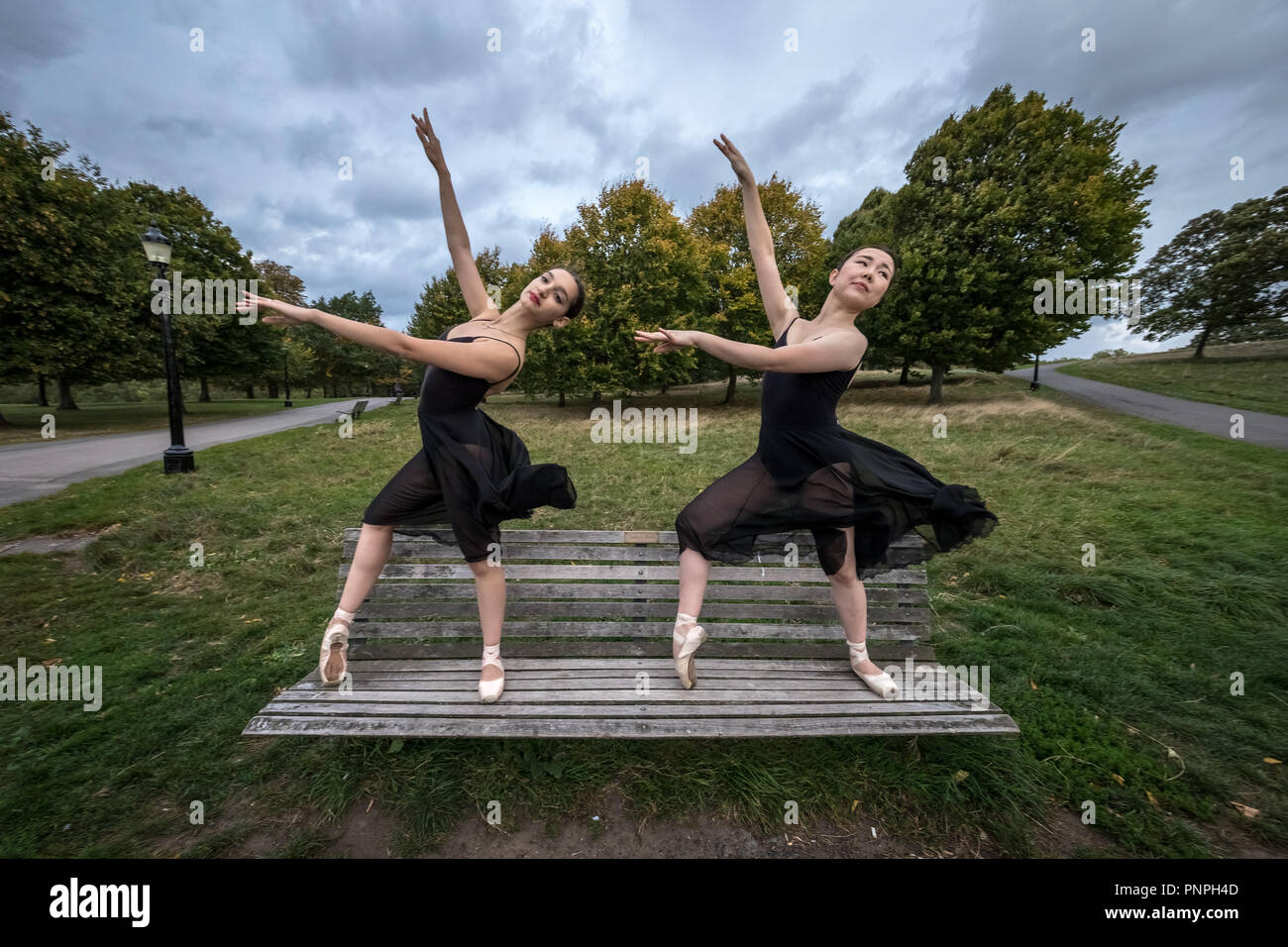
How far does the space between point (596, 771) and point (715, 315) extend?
60.1ft

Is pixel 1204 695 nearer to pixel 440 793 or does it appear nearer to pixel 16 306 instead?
pixel 440 793

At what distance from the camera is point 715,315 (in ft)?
61.1

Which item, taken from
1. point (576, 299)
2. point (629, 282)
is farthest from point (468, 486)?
point (629, 282)

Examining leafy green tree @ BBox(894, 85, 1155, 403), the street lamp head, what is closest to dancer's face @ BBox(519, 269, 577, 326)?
the street lamp head

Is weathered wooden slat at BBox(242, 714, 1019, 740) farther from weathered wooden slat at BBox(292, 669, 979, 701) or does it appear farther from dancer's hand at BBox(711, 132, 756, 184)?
dancer's hand at BBox(711, 132, 756, 184)

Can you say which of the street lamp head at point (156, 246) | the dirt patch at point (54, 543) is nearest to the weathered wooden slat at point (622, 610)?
the dirt patch at point (54, 543)

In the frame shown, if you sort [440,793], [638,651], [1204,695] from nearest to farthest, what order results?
[440,793] → [638,651] → [1204,695]

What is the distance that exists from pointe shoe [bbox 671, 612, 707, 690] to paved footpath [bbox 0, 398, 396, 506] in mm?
9654

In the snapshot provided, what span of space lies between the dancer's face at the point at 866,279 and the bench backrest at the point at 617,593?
131 centimetres

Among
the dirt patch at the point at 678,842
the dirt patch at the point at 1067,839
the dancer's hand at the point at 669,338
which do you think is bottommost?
the dirt patch at the point at 1067,839

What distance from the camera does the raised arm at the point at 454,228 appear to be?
95.1 inches

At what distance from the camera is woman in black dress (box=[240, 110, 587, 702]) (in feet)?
7.18

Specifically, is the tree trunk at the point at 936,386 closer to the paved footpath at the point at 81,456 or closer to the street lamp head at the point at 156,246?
the street lamp head at the point at 156,246
